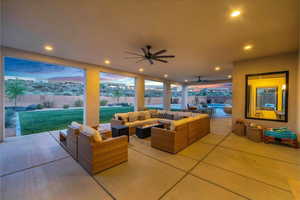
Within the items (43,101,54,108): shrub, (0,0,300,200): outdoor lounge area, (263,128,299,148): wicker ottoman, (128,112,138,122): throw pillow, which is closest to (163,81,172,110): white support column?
(0,0,300,200): outdoor lounge area

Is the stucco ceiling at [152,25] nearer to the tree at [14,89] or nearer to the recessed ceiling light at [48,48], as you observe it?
the recessed ceiling light at [48,48]

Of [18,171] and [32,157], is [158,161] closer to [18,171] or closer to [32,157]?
[18,171]

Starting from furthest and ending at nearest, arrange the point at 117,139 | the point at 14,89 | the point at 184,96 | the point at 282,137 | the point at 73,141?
1. the point at 184,96
2. the point at 14,89
3. the point at 282,137
4. the point at 73,141
5. the point at 117,139

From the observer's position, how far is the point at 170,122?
3619 millimetres

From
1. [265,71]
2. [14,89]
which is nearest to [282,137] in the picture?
[265,71]

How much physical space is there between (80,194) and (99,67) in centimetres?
548

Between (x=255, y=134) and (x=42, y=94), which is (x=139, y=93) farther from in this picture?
(x=42, y=94)

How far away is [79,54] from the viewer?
459 centimetres

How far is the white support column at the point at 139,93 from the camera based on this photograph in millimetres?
7986

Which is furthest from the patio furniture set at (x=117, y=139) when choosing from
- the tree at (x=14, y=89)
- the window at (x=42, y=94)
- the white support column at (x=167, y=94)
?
the tree at (x=14, y=89)

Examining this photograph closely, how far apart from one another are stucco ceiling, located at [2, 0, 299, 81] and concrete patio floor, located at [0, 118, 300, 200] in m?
3.04

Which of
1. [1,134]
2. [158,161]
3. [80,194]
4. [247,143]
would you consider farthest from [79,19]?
[247,143]

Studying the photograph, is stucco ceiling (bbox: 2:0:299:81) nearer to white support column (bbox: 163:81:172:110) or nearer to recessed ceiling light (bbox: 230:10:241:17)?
recessed ceiling light (bbox: 230:10:241:17)

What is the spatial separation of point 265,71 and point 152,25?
4.77 meters
